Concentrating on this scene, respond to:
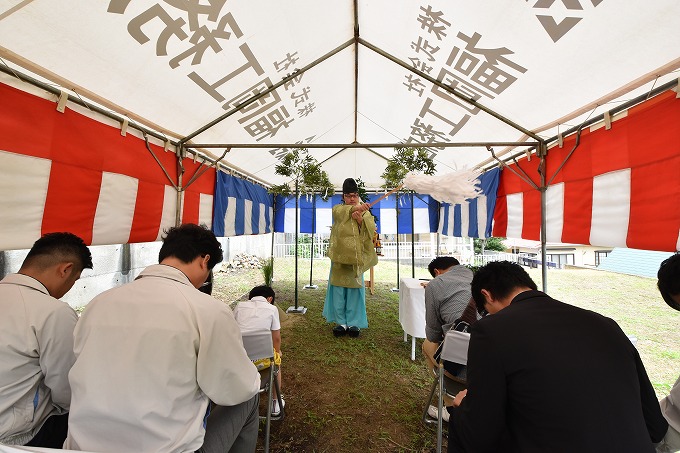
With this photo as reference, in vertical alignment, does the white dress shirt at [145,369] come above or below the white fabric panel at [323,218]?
below

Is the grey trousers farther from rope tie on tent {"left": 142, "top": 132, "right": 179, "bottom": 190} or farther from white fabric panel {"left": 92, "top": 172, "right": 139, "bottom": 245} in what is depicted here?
rope tie on tent {"left": 142, "top": 132, "right": 179, "bottom": 190}

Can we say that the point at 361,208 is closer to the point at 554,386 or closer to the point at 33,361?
the point at 554,386

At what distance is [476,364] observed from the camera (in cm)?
98

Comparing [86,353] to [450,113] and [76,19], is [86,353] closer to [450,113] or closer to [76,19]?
[76,19]

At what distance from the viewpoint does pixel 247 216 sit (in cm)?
583

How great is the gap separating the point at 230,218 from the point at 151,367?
4.36 meters

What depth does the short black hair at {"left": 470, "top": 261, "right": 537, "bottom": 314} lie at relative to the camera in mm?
1329

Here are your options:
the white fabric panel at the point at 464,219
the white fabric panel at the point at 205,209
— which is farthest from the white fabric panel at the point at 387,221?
the white fabric panel at the point at 205,209

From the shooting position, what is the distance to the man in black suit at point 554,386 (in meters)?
0.84

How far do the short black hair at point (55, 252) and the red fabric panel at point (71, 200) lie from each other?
0.86 meters

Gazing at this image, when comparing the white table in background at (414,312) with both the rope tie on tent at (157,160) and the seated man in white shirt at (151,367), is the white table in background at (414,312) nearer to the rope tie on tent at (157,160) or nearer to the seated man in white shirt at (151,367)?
the seated man in white shirt at (151,367)

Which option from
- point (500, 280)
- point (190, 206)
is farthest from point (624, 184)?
point (190, 206)

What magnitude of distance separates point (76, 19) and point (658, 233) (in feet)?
13.2

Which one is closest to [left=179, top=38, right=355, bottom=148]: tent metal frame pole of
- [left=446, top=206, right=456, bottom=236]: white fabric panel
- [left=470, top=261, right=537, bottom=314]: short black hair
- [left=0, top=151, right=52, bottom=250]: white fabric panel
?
[left=0, top=151, right=52, bottom=250]: white fabric panel
